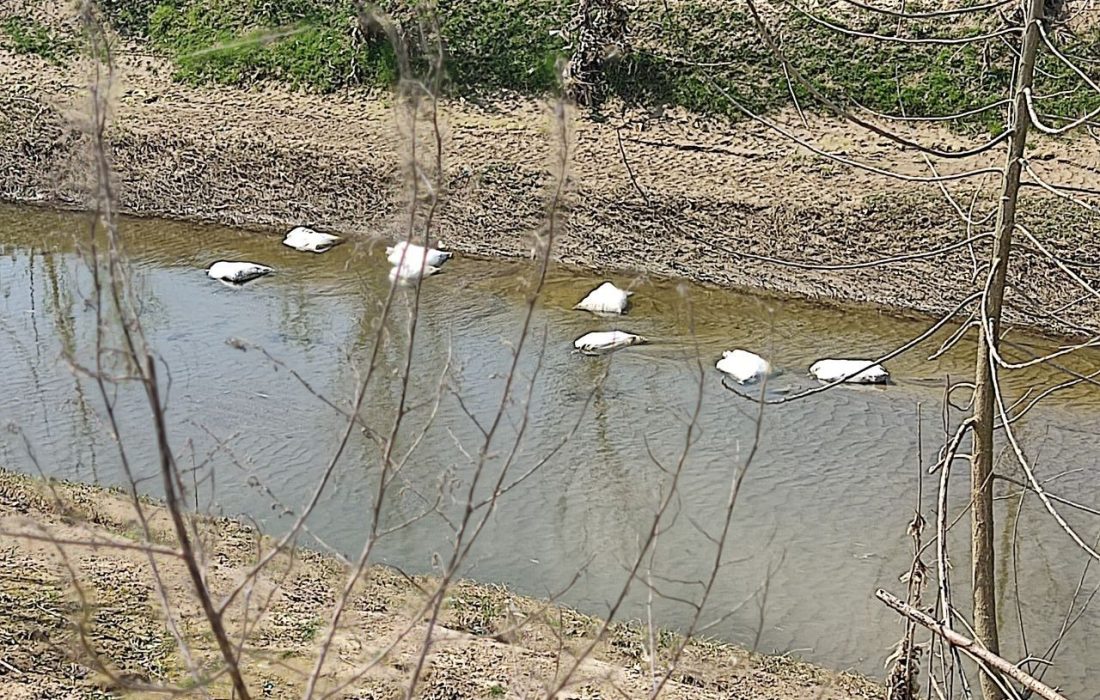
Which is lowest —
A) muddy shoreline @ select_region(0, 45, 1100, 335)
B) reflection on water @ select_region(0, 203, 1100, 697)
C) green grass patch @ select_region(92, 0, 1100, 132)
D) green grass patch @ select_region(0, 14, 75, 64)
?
reflection on water @ select_region(0, 203, 1100, 697)

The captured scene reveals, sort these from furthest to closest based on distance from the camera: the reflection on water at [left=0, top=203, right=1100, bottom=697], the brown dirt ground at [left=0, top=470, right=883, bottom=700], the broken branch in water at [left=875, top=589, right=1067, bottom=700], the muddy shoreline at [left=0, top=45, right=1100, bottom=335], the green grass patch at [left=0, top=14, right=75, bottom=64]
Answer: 1. the green grass patch at [left=0, top=14, right=75, bottom=64]
2. the muddy shoreline at [left=0, top=45, right=1100, bottom=335]
3. the reflection on water at [left=0, top=203, right=1100, bottom=697]
4. the brown dirt ground at [left=0, top=470, right=883, bottom=700]
5. the broken branch in water at [left=875, top=589, right=1067, bottom=700]

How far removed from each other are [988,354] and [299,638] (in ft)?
10.2

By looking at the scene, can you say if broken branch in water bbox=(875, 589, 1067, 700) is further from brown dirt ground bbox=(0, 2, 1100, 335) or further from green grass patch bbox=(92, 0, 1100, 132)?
green grass patch bbox=(92, 0, 1100, 132)

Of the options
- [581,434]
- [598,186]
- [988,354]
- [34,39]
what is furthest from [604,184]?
[988,354]

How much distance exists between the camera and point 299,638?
5.15m

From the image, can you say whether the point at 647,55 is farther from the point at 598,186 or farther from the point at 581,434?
the point at 581,434

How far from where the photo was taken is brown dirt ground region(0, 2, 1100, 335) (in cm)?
1060

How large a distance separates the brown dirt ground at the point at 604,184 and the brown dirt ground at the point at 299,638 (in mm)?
4697

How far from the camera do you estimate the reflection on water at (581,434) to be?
6441mm

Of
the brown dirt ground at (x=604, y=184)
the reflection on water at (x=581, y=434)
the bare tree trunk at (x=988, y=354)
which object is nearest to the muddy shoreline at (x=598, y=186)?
the brown dirt ground at (x=604, y=184)

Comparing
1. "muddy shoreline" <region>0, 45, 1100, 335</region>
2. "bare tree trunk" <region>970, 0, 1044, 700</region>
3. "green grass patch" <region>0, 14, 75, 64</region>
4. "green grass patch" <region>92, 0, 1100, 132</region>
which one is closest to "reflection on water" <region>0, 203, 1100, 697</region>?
"muddy shoreline" <region>0, 45, 1100, 335</region>

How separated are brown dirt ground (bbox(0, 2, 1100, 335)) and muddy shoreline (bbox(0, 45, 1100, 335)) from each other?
0.02 m

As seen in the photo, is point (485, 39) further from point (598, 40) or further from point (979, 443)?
point (979, 443)

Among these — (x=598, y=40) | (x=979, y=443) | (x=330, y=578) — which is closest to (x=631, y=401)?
(x=330, y=578)
